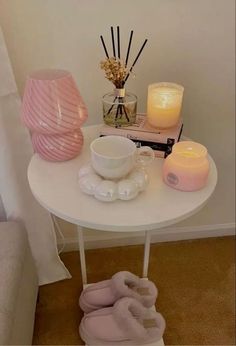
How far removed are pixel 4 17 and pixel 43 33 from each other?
117 mm

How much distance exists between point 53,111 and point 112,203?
0.26 metres

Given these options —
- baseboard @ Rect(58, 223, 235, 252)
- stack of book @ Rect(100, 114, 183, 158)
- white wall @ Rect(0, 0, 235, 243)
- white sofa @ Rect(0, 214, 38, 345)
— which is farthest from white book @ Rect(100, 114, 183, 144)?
baseboard @ Rect(58, 223, 235, 252)

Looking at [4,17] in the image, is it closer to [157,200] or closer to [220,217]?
[157,200]

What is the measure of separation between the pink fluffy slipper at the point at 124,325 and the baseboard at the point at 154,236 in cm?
43

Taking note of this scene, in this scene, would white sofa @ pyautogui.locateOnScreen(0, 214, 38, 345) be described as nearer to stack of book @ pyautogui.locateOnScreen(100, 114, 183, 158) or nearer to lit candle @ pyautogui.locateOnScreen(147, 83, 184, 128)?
stack of book @ pyautogui.locateOnScreen(100, 114, 183, 158)

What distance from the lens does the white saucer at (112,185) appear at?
78 cm

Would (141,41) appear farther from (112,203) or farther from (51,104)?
(112,203)

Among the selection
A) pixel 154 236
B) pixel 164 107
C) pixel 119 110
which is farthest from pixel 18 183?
pixel 154 236

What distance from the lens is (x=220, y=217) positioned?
1.54 meters

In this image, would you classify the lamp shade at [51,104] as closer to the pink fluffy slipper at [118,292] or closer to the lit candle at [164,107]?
the lit candle at [164,107]

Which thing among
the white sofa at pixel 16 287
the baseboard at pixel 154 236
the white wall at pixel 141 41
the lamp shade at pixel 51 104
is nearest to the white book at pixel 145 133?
the lamp shade at pixel 51 104

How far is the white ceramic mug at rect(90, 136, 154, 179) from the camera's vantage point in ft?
2.58

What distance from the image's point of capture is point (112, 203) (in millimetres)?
793

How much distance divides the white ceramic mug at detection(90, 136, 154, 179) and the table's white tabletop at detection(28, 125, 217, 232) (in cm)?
5
